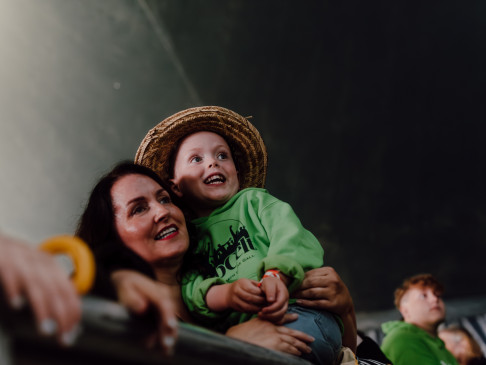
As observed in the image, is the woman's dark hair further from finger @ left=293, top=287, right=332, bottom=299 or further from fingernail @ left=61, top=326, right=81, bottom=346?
fingernail @ left=61, top=326, right=81, bottom=346

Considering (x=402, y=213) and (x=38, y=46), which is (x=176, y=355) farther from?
(x=402, y=213)

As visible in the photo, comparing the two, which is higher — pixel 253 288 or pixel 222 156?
pixel 222 156

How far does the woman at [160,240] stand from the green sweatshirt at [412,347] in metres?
1.13

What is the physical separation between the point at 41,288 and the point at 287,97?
4.31m

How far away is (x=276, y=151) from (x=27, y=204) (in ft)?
8.31

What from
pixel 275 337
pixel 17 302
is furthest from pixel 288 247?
pixel 17 302

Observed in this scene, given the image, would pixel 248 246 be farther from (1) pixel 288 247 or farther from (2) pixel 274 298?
(2) pixel 274 298

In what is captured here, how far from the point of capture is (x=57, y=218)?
4914 mm

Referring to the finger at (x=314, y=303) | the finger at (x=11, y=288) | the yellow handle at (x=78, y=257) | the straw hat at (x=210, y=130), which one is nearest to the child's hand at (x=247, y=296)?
the finger at (x=314, y=303)

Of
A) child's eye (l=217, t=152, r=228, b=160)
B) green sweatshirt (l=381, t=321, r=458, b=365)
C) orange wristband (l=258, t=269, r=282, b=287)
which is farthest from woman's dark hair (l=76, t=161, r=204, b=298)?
green sweatshirt (l=381, t=321, r=458, b=365)

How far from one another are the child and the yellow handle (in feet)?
1.90

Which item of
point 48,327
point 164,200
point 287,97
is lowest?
point 48,327

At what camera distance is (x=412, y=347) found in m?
2.42

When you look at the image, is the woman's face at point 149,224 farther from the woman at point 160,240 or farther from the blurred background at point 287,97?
the blurred background at point 287,97
